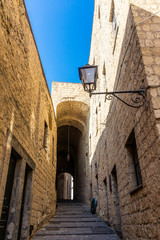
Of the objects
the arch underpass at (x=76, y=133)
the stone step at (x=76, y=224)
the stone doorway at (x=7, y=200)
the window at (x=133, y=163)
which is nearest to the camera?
the stone doorway at (x=7, y=200)

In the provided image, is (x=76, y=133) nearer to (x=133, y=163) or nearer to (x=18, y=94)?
(x=18, y=94)

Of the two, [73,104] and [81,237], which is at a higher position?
[73,104]

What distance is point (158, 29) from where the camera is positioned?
11.4 feet

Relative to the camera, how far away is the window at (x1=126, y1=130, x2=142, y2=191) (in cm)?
390

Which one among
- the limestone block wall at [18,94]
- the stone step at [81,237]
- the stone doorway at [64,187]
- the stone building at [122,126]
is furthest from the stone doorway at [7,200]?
the stone doorway at [64,187]

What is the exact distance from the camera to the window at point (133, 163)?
12.8 feet

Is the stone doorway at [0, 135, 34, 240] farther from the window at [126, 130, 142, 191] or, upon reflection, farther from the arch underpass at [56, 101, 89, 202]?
the arch underpass at [56, 101, 89, 202]

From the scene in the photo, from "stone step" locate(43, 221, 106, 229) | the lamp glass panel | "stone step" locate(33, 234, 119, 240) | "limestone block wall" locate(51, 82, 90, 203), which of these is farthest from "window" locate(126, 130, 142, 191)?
"limestone block wall" locate(51, 82, 90, 203)

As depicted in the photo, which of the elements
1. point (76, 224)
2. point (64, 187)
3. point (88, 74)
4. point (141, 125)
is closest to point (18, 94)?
point (88, 74)

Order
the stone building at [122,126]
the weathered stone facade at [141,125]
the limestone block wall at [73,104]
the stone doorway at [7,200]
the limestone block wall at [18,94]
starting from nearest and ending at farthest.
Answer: the weathered stone facade at [141,125]
the stone building at [122,126]
the limestone block wall at [18,94]
the stone doorway at [7,200]
the limestone block wall at [73,104]

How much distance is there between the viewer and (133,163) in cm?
412

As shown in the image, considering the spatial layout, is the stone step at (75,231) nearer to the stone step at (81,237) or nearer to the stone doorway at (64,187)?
the stone step at (81,237)

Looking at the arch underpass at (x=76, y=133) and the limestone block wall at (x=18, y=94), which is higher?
the arch underpass at (x=76, y=133)

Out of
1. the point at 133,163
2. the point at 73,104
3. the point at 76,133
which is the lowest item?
the point at 133,163
